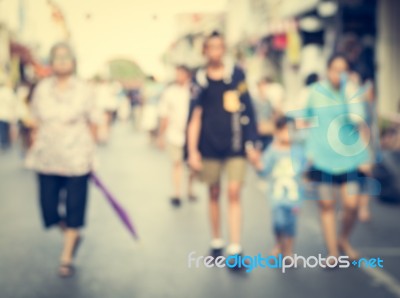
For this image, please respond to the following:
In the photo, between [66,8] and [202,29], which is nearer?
[66,8]

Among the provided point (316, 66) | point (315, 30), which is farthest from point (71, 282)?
point (315, 30)

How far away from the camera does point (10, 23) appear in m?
3.53

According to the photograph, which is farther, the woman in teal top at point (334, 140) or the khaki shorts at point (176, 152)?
the khaki shorts at point (176, 152)

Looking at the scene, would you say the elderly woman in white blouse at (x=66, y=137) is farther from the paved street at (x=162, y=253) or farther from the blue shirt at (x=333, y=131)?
the blue shirt at (x=333, y=131)

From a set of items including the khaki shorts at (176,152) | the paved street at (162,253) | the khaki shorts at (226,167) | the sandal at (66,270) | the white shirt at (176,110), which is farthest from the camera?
the khaki shorts at (176,152)

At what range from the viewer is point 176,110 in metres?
6.23

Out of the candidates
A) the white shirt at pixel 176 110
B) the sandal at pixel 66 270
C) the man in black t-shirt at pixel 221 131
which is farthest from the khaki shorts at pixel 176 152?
the sandal at pixel 66 270

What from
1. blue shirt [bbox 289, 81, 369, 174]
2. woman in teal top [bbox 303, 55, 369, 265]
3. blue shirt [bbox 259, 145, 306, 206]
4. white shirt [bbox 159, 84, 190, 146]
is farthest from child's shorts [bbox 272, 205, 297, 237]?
white shirt [bbox 159, 84, 190, 146]

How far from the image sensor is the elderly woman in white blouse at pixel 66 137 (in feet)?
12.8

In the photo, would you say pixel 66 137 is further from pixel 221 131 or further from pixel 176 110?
pixel 176 110

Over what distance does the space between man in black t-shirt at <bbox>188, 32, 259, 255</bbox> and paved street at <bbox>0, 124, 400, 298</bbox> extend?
1.23 ft

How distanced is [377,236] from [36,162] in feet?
8.42

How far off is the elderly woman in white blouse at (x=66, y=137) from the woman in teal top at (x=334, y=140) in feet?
4.64

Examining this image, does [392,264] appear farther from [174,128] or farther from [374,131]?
[174,128]
